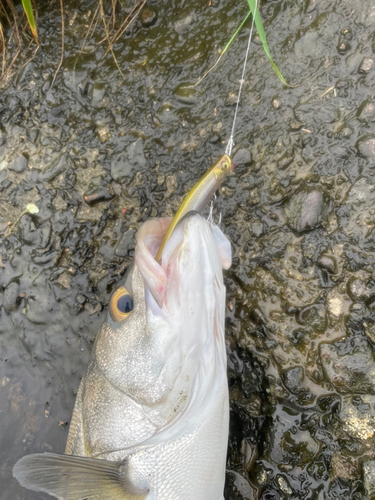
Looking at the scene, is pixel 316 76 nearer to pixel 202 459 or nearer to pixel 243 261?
pixel 243 261

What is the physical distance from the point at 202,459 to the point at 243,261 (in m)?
1.18

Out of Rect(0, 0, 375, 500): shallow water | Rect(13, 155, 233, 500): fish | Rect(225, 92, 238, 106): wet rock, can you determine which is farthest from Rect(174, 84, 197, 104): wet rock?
Rect(13, 155, 233, 500): fish

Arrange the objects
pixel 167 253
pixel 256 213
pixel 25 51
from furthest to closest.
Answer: pixel 25 51
pixel 256 213
pixel 167 253

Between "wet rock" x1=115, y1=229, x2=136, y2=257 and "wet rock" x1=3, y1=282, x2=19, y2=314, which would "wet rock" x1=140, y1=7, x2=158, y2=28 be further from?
"wet rock" x1=3, y1=282, x2=19, y2=314

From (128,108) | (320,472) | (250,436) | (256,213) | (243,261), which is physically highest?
(128,108)

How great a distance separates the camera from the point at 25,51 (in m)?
2.93

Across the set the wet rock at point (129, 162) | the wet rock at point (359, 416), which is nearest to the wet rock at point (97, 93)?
the wet rock at point (129, 162)

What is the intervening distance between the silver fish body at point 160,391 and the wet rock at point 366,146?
1218 mm

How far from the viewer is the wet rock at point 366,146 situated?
7.19 ft

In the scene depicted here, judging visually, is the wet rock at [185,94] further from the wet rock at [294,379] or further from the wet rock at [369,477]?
the wet rock at [369,477]

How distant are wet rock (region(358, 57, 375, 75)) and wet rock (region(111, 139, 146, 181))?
1.59 metres

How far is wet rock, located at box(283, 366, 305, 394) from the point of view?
6.93 feet

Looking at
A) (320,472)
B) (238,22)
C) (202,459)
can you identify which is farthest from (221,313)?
(238,22)

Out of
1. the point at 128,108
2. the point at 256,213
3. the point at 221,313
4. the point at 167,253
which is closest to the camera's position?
the point at 167,253
